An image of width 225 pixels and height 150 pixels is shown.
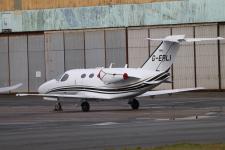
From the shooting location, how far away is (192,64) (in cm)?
6134

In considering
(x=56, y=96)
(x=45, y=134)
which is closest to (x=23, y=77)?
(x=56, y=96)

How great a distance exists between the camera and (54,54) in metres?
67.4

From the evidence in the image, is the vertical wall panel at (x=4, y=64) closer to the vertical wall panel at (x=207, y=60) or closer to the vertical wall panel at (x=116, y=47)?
the vertical wall panel at (x=116, y=47)

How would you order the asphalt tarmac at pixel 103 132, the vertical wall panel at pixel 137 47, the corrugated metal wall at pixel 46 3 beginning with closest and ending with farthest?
the asphalt tarmac at pixel 103 132 → the vertical wall panel at pixel 137 47 → the corrugated metal wall at pixel 46 3

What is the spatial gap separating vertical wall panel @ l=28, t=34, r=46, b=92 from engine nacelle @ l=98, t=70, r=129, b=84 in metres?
27.5

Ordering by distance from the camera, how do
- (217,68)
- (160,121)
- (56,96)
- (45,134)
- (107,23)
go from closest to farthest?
(45,134)
(160,121)
(56,96)
(217,68)
(107,23)

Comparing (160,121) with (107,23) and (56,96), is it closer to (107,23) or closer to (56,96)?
(56,96)

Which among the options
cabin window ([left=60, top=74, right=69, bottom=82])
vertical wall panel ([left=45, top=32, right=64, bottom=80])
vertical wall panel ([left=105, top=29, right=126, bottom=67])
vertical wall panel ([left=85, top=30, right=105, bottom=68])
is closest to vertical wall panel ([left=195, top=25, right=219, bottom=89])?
vertical wall panel ([left=105, top=29, right=126, bottom=67])

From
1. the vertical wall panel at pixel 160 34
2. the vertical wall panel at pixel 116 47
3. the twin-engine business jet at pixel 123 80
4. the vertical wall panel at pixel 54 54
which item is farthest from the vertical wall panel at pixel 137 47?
the twin-engine business jet at pixel 123 80

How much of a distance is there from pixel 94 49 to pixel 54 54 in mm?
3963

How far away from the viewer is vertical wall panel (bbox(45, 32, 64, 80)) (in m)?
67.2

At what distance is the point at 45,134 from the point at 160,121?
21.7 ft

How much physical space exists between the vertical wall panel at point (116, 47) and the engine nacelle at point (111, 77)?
Answer: 23.3m

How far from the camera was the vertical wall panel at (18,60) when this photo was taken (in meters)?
68.6
